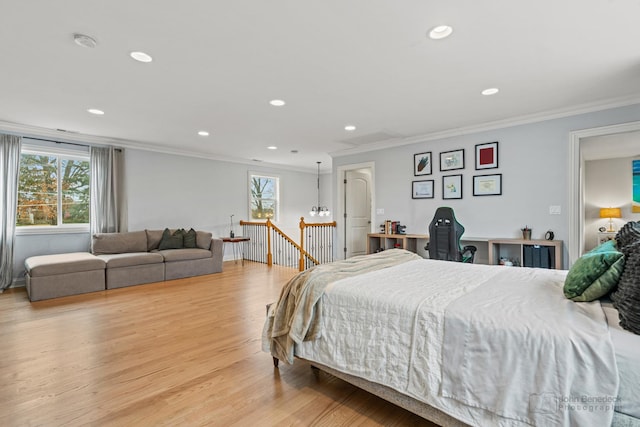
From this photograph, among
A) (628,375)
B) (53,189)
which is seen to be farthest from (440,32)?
(53,189)

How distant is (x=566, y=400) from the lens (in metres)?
1.17

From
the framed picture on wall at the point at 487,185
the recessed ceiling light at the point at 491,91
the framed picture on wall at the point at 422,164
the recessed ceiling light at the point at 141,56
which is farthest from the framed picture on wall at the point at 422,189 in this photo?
the recessed ceiling light at the point at 141,56

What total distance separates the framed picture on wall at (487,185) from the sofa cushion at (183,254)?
493cm

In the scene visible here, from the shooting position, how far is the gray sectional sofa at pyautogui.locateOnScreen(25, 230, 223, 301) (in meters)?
4.22

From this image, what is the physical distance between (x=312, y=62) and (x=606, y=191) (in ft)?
24.1

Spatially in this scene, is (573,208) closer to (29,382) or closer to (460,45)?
(460,45)

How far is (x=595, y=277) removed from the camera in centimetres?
158

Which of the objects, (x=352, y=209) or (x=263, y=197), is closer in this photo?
(x=352, y=209)

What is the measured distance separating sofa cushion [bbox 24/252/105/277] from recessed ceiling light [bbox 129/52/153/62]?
3.30 meters

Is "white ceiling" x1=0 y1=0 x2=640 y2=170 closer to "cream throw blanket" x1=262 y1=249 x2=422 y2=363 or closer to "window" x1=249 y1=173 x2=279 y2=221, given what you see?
"cream throw blanket" x1=262 y1=249 x2=422 y2=363

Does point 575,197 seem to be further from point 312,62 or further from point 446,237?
point 312,62

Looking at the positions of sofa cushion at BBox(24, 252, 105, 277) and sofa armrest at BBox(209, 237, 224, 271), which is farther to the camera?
sofa armrest at BBox(209, 237, 224, 271)

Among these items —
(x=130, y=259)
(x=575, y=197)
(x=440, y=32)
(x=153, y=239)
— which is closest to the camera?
(x=440, y=32)

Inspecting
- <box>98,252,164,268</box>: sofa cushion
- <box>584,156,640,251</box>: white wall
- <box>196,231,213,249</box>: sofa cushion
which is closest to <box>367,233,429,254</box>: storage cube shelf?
<box>196,231,213,249</box>: sofa cushion
